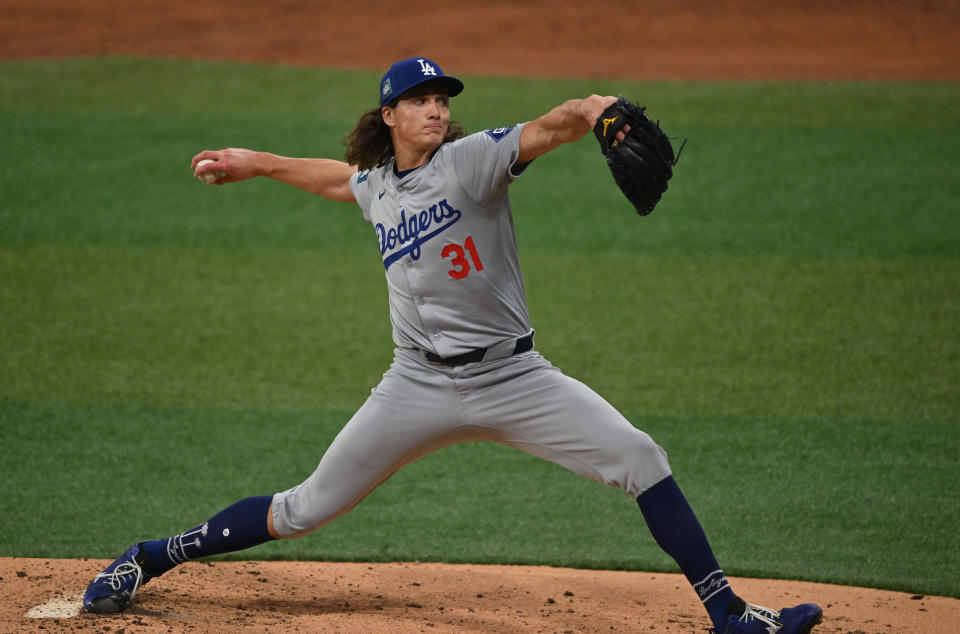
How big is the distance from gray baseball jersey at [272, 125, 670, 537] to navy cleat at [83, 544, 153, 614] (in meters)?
0.68

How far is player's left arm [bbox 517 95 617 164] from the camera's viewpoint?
328 centimetres

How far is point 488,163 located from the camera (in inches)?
139

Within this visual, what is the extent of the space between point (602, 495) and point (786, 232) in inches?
175

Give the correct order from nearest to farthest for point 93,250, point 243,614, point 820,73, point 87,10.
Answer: point 243,614, point 93,250, point 820,73, point 87,10

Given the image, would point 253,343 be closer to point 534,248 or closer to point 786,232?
point 534,248

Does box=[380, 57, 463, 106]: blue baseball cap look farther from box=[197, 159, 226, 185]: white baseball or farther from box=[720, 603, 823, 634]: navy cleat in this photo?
box=[720, 603, 823, 634]: navy cleat

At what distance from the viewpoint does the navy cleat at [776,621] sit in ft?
11.2

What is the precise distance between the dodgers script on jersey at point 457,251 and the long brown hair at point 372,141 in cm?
26

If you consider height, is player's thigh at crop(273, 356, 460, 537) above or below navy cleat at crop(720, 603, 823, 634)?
above

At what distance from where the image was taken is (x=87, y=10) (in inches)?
627

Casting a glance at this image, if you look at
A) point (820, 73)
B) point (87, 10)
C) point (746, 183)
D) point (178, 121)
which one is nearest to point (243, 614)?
point (746, 183)

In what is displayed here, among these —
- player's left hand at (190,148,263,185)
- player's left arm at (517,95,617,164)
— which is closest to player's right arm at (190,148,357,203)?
player's left hand at (190,148,263,185)

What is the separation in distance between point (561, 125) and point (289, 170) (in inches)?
50.1

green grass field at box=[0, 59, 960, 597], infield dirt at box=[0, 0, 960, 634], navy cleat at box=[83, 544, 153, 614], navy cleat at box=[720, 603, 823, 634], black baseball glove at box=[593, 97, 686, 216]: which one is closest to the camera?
black baseball glove at box=[593, 97, 686, 216]
